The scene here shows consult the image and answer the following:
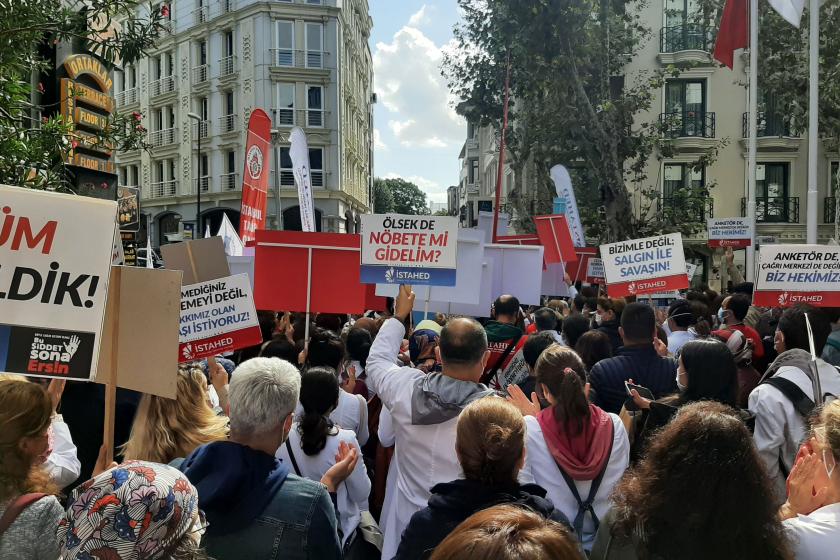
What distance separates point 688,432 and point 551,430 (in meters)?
1.19

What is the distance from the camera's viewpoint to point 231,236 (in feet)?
35.4

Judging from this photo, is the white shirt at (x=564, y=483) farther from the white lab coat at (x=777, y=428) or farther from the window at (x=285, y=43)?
the window at (x=285, y=43)

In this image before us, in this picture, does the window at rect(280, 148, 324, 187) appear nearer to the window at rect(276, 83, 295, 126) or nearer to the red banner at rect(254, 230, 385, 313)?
the window at rect(276, 83, 295, 126)

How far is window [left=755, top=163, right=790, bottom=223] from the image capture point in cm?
2881

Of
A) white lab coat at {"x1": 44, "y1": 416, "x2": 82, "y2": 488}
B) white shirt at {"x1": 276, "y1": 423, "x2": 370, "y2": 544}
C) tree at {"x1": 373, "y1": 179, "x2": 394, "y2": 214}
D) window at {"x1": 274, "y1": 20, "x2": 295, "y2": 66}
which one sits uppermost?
window at {"x1": 274, "y1": 20, "x2": 295, "y2": 66}

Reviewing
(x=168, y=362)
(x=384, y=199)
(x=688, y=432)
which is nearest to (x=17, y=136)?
(x=168, y=362)

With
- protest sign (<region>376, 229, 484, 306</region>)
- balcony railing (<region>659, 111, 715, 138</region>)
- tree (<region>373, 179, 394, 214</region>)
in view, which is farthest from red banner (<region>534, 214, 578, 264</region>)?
tree (<region>373, 179, 394, 214</region>)

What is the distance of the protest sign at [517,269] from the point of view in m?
8.62

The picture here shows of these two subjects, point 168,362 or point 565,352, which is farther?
point 565,352

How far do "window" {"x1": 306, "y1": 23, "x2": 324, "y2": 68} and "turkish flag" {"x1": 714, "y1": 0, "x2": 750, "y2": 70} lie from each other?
27.4 meters

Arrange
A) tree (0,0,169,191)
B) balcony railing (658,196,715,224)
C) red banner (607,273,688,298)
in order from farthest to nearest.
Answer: balcony railing (658,196,715,224) < red banner (607,273,688,298) < tree (0,0,169,191)

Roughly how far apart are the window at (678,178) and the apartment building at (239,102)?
714 inches

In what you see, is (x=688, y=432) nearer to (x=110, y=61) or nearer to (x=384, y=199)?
(x=110, y=61)

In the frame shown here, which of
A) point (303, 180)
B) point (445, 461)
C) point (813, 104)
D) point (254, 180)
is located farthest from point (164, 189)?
point (445, 461)
